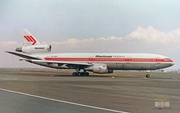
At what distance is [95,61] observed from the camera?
41906 mm

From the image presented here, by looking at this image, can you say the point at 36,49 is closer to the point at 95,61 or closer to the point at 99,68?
the point at 95,61

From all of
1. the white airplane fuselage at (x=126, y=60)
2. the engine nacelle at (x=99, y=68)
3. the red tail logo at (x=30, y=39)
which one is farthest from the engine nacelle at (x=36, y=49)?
the engine nacelle at (x=99, y=68)

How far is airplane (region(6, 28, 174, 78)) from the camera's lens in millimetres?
40094

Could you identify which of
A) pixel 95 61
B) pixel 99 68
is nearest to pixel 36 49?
pixel 95 61

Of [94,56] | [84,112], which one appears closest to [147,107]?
[84,112]

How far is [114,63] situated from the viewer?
Result: 134ft

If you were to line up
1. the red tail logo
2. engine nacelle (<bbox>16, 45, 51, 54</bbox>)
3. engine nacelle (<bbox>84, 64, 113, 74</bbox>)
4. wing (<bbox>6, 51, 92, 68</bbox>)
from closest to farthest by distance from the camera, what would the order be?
engine nacelle (<bbox>84, 64, 113, 74</bbox>), wing (<bbox>6, 51, 92, 68</bbox>), engine nacelle (<bbox>16, 45, 51, 54</bbox>), the red tail logo

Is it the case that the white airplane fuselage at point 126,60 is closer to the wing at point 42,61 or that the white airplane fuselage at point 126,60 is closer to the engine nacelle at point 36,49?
the wing at point 42,61

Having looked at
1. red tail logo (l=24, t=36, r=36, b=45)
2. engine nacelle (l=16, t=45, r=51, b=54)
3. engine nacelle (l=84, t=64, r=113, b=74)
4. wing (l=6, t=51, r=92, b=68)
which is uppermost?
red tail logo (l=24, t=36, r=36, b=45)

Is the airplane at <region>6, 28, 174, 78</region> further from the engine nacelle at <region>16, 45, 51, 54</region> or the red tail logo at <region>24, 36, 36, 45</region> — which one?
the red tail logo at <region>24, 36, 36, 45</region>

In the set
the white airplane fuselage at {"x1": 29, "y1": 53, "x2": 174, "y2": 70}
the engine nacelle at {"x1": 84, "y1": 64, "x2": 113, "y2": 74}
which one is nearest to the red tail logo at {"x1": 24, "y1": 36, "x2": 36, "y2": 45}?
the white airplane fuselage at {"x1": 29, "y1": 53, "x2": 174, "y2": 70}

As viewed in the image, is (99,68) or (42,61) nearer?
(99,68)

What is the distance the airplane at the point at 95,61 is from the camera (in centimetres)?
4009

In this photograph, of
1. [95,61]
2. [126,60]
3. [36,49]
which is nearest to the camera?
[126,60]
